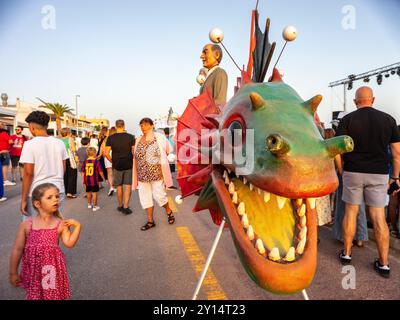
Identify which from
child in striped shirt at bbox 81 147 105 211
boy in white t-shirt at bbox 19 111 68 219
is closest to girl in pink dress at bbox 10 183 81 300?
boy in white t-shirt at bbox 19 111 68 219

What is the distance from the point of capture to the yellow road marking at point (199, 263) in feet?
9.06

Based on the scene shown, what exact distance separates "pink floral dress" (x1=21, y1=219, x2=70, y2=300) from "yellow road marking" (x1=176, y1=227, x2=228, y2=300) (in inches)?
51.9

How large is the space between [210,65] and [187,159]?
3.64 ft

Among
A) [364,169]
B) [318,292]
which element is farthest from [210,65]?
[318,292]

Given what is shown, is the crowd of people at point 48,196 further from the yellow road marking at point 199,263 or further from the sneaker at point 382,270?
the sneaker at point 382,270

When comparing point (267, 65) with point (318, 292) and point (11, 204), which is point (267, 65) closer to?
point (318, 292)

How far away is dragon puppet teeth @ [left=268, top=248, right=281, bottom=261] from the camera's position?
4.13 ft

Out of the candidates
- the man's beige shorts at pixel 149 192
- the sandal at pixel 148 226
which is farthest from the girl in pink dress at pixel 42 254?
the man's beige shorts at pixel 149 192

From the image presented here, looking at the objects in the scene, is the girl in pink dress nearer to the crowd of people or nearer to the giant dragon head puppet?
the crowd of people

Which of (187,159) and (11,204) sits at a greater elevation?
(187,159)

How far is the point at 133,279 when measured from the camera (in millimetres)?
3066

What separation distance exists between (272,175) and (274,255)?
35 cm

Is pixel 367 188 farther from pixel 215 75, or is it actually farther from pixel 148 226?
pixel 148 226
